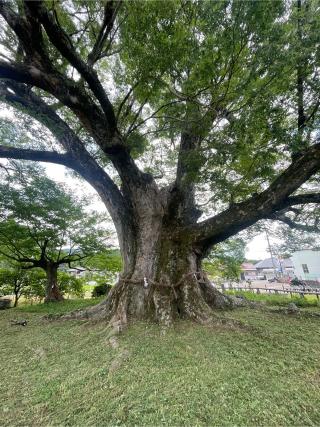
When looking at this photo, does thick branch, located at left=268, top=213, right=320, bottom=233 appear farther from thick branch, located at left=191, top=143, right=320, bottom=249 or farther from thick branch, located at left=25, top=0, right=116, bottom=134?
thick branch, located at left=25, top=0, right=116, bottom=134

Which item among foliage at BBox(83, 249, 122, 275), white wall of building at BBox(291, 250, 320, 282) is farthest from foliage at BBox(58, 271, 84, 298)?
white wall of building at BBox(291, 250, 320, 282)

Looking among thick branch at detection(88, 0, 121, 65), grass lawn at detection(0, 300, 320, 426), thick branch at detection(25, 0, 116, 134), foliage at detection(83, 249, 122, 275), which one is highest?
thick branch at detection(88, 0, 121, 65)

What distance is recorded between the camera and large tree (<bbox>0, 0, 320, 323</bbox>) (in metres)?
2.76

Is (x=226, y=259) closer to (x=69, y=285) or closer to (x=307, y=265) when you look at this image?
(x=69, y=285)

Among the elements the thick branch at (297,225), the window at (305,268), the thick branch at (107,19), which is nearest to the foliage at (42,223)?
the thick branch at (107,19)

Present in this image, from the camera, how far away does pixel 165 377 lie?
2090 millimetres

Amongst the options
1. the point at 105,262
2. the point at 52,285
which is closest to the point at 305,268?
the point at 105,262

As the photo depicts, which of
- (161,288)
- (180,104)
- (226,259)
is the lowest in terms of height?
(161,288)

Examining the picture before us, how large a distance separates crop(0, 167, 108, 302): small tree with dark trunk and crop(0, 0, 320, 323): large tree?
2.70m

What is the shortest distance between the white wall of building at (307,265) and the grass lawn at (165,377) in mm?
17768

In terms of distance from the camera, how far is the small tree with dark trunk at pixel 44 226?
6387 millimetres

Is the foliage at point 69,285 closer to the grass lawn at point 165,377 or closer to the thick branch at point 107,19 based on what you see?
the grass lawn at point 165,377

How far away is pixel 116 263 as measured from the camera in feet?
32.1

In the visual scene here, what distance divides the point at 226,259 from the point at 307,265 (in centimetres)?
1344
